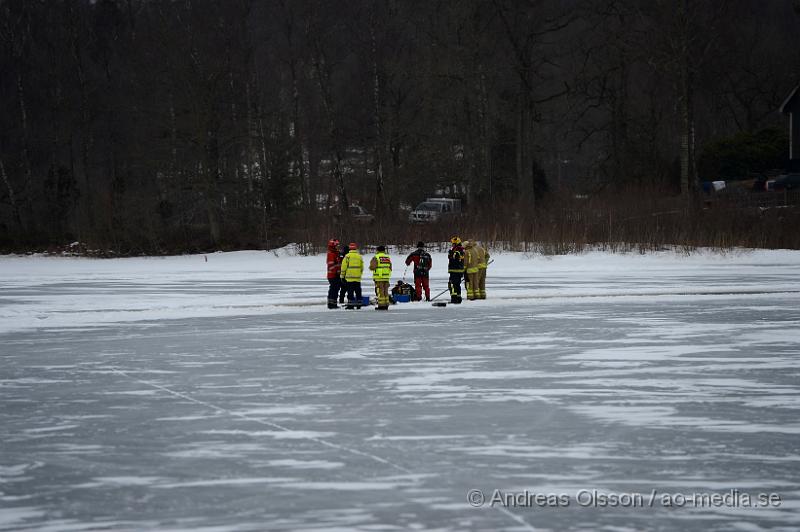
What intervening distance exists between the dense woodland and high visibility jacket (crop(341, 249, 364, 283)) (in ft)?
53.1

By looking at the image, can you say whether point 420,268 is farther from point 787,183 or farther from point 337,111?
point 337,111

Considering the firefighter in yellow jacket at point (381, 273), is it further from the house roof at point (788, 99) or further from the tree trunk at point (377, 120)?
the house roof at point (788, 99)

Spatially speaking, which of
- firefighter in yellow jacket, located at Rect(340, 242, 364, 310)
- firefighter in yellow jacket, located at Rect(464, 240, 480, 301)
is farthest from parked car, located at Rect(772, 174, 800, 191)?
firefighter in yellow jacket, located at Rect(340, 242, 364, 310)

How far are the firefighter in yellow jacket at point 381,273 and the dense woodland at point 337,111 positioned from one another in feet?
51.8

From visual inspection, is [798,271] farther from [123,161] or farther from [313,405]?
[123,161]

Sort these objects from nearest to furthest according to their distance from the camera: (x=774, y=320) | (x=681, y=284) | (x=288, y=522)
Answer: (x=288, y=522), (x=774, y=320), (x=681, y=284)

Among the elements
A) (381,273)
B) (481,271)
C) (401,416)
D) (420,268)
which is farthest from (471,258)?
(401,416)

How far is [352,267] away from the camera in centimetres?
2002

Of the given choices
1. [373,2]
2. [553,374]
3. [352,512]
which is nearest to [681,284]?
[553,374]

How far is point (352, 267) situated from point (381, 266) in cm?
62

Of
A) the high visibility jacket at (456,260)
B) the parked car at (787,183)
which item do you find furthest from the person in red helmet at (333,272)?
the parked car at (787,183)

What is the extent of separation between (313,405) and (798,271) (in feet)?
71.3

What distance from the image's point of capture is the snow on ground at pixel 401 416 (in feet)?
23.1

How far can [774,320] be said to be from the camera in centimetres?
1745
